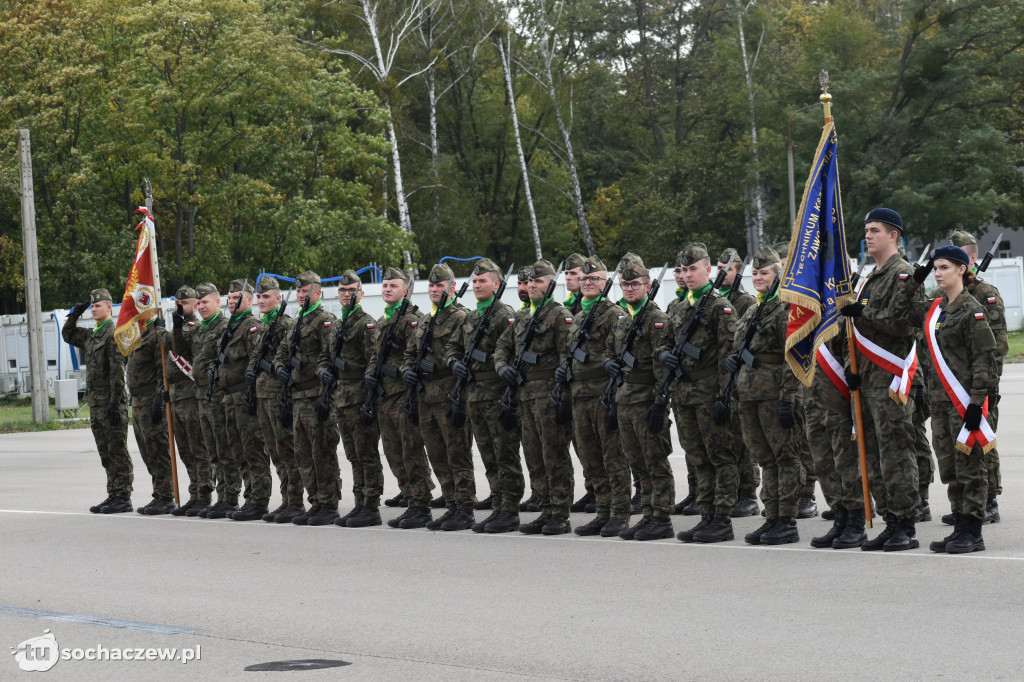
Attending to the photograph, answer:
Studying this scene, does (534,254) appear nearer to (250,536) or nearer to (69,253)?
(69,253)

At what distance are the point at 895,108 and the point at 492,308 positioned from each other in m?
37.3

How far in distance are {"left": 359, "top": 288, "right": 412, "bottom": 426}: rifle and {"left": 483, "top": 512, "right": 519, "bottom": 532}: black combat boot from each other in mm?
1542

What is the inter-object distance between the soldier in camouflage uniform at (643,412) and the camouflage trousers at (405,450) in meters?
2.05

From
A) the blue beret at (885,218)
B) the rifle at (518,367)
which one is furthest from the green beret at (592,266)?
the blue beret at (885,218)

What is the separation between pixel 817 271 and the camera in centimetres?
929

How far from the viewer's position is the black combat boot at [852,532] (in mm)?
8898

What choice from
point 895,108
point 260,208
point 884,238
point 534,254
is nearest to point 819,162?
point 884,238

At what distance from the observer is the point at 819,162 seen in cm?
957

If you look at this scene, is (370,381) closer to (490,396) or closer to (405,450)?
(405,450)

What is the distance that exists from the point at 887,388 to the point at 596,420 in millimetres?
2480

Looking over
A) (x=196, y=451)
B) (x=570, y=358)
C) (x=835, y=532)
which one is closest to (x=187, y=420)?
(x=196, y=451)

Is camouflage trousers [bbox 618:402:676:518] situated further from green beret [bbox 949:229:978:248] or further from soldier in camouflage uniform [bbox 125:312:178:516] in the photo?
soldier in camouflage uniform [bbox 125:312:178:516]

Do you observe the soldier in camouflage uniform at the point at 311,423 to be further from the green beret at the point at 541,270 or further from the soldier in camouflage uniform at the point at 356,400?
the green beret at the point at 541,270

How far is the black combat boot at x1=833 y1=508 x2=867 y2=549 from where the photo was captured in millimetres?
8898
